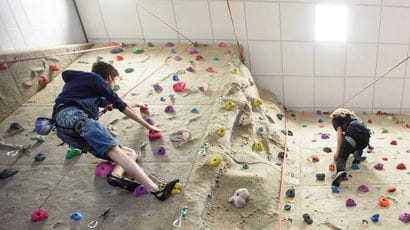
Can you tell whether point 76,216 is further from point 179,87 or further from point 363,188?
point 363,188

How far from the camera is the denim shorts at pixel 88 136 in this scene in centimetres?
207

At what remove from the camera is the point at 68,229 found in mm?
2029

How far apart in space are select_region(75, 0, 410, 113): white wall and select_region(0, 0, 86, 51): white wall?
236mm

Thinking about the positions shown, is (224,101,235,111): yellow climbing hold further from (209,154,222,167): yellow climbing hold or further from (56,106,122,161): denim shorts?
(56,106,122,161): denim shorts

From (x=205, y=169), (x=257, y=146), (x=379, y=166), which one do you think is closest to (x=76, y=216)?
(x=205, y=169)

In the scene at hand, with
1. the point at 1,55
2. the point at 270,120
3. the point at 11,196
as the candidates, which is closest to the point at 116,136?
the point at 11,196

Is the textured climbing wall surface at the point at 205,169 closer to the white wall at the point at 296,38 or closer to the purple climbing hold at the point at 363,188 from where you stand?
the purple climbing hold at the point at 363,188

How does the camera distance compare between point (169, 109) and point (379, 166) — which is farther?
point (169, 109)

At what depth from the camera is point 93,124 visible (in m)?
2.13

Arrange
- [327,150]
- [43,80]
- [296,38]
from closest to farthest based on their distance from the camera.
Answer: [327,150], [43,80], [296,38]

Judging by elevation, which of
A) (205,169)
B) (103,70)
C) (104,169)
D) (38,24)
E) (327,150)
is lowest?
(327,150)

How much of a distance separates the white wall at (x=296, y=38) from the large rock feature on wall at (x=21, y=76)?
1.02m

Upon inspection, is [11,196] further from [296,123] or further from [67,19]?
[296,123]

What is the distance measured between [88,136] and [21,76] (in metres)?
1.82
